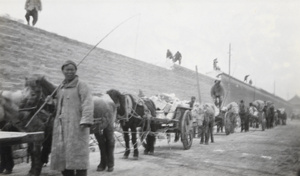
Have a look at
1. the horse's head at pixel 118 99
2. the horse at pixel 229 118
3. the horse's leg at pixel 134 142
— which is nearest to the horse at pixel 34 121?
the horse's head at pixel 118 99

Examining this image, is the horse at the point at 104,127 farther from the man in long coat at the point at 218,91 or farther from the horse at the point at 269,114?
the horse at the point at 269,114

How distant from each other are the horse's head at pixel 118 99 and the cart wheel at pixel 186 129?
110 inches

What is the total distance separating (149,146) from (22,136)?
591 cm

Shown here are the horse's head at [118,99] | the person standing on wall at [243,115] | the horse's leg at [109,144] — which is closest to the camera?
the horse's leg at [109,144]

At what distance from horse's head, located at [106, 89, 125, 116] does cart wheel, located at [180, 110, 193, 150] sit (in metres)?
2.80

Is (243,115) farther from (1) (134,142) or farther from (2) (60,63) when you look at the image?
(2) (60,63)

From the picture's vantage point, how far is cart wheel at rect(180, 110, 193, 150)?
9.01 meters


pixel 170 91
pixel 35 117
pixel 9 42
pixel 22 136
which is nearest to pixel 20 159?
pixel 35 117

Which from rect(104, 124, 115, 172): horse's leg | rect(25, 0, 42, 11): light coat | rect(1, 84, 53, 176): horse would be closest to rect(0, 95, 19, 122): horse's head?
rect(1, 84, 53, 176): horse

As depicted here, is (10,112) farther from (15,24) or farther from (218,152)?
(218,152)

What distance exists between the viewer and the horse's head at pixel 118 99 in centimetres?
663

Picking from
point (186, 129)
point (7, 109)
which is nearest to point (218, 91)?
point (186, 129)

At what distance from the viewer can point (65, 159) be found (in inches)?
150

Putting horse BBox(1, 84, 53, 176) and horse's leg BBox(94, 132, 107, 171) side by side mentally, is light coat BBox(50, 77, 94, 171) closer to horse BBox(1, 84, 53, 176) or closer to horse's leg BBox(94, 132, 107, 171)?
horse BBox(1, 84, 53, 176)
